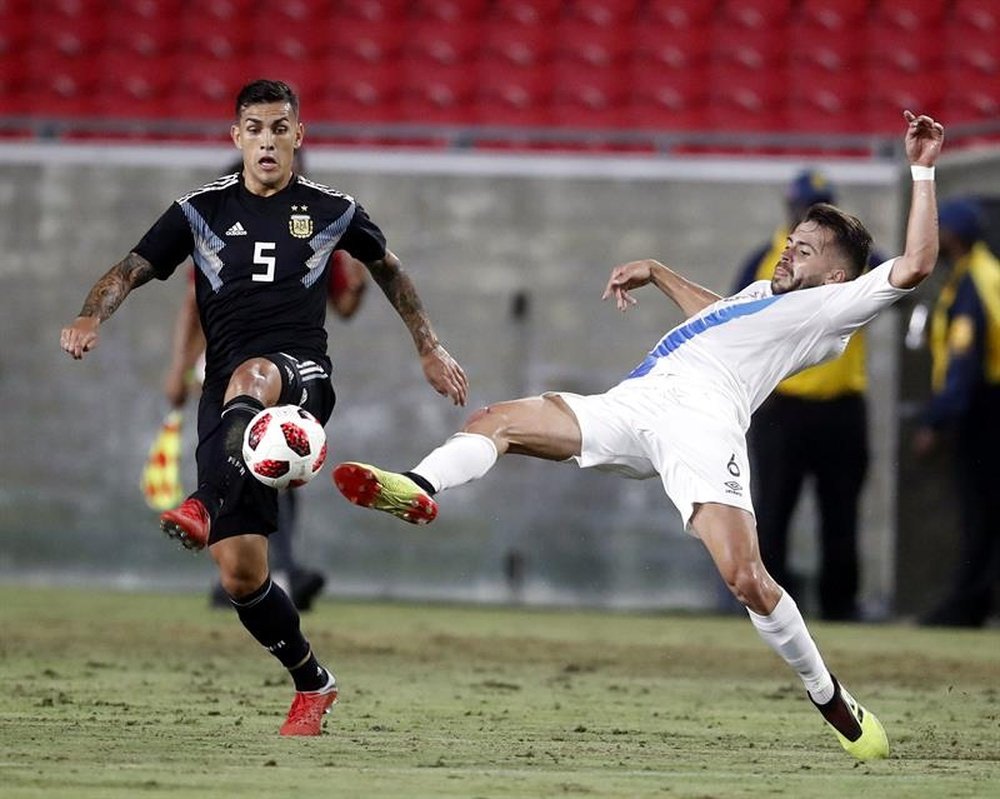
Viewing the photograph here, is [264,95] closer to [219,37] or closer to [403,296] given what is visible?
[403,296]

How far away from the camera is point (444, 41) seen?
1480 cm

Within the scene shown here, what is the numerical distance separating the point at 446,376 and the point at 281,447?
958mm

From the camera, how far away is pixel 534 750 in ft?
20.1

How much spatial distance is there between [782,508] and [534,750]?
6.05m

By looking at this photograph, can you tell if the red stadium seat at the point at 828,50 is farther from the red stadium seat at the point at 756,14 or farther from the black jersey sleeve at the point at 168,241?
the black jersey sleeve at the point at 168,241

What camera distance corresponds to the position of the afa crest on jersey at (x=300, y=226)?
6.66 m

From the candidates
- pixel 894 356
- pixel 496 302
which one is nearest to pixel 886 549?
pixel 894 356

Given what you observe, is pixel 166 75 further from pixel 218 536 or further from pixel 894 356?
pixel 218 536

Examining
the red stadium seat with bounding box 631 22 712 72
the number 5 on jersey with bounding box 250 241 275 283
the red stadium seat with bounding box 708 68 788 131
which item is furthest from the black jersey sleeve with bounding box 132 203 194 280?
the red stadium seat with bounding box 631 22 712 72

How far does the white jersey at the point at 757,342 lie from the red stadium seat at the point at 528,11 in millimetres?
8253

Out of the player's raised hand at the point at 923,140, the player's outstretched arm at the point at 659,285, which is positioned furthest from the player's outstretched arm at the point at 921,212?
the player's outstretched arm at the point at 659,285

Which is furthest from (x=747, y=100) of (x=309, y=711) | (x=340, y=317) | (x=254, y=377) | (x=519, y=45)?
(x=309, y=711)

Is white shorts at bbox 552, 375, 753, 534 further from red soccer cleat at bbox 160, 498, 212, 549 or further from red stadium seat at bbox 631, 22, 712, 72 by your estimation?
red stadium seat at bbox 631, 22, 712, 72

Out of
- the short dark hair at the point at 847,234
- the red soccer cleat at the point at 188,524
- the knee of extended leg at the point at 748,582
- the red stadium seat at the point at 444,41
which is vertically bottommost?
the knee of extended leg at the point at 748,582
